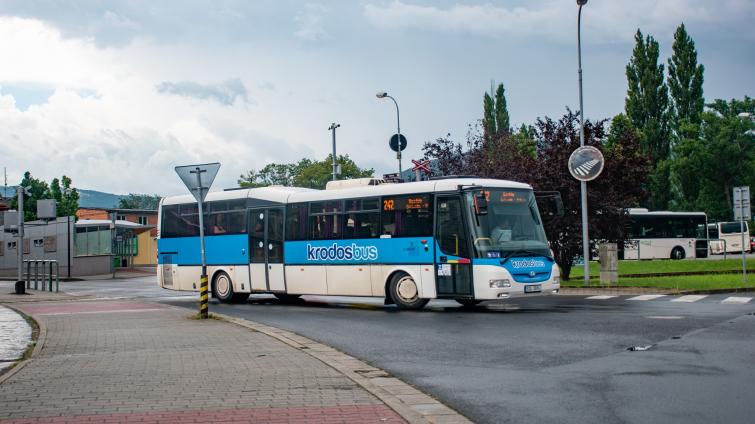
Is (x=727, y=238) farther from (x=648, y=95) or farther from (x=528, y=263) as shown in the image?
(x=528, y=263)

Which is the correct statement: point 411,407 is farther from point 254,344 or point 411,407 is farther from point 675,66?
point 675,66

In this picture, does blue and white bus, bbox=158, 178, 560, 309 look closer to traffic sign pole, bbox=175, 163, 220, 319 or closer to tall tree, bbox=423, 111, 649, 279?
traffic sign pole, bbox=175, 163, 220, 319

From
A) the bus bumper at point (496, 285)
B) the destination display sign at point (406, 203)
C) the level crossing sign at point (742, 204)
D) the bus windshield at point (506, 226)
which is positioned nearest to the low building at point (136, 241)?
the destination display sign at point (406, 203)

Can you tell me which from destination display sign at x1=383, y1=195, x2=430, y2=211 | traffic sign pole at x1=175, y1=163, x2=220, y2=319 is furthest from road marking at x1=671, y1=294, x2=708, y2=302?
traffic sign pole at x1=175, y1=163, x2=220, y2=319

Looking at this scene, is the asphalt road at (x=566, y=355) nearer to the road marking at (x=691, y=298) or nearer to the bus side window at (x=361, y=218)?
the road marking at (x=691, y=298)

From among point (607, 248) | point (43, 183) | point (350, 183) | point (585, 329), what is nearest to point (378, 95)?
point (607, 248)

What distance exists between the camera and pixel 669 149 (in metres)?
74.6

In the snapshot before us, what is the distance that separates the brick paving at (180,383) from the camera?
24.4 feet

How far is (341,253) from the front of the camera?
22.1m

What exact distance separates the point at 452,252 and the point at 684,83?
198 feet

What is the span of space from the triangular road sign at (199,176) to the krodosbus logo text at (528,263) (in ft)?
21.5

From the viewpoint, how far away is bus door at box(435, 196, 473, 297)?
19.2 m

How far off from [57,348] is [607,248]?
62.3 ft

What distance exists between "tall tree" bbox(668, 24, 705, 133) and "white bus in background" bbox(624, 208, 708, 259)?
69.3 ft
